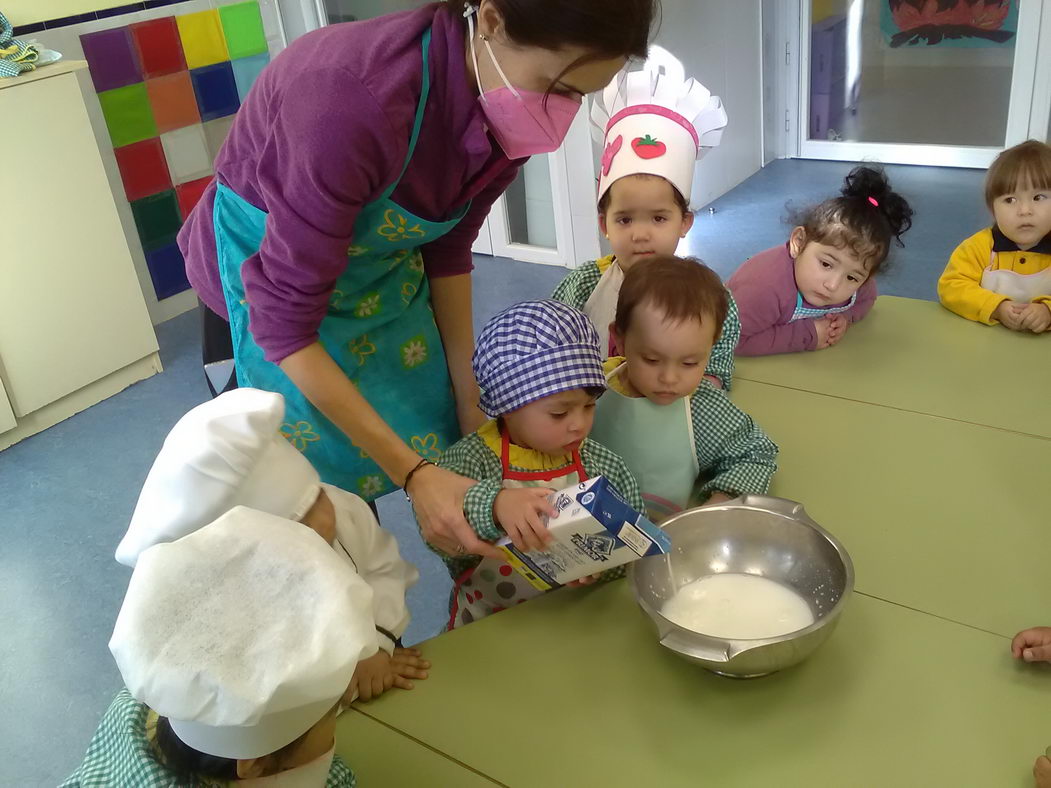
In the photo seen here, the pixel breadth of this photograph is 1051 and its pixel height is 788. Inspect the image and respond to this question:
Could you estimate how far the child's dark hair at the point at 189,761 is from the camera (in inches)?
29.7

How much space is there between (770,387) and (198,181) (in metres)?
2.67

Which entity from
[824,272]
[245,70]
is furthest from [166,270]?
[824,272]

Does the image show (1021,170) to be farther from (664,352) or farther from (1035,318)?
(664,352)

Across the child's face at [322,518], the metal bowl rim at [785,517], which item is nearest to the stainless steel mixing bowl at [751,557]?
the metal bowl rim at [785,517]

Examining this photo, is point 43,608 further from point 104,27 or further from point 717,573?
point 104,27

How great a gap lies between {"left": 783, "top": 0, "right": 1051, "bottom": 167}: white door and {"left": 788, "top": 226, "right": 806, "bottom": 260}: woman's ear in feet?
8.79

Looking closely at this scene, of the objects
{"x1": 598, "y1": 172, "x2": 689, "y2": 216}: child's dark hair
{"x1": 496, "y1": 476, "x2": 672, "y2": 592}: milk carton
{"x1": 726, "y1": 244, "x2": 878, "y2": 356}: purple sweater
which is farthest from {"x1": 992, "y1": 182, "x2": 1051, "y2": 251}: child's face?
{"x1": 496, "y1": 476, "x2": 672, "y2": 592}: milk carton

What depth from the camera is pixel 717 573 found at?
114 cm

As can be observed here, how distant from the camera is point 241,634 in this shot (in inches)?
26.5

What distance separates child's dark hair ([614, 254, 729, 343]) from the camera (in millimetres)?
1241

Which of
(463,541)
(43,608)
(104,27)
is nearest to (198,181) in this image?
(104,27)

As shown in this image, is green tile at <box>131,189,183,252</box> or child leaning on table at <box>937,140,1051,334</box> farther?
green tile at <box>131,189,183,252</box>

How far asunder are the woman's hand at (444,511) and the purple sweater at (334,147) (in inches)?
8.2

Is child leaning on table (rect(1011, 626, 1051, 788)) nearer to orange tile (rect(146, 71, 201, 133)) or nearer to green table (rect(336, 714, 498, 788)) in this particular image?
green table (rect(336, 714, 498, 788))
